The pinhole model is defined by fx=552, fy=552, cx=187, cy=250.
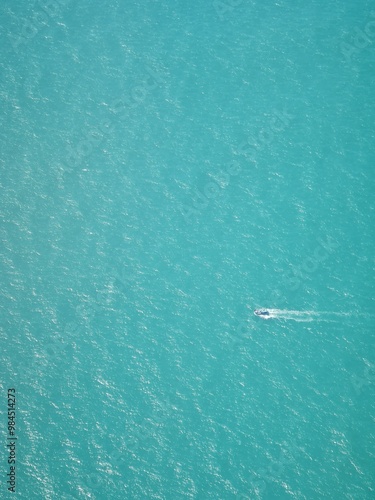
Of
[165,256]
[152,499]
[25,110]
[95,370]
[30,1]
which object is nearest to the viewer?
[152,499]

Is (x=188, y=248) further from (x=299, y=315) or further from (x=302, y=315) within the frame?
(x=302, y=315)

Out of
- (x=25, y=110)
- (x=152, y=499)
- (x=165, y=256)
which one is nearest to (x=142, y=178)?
(x=165, y=256)

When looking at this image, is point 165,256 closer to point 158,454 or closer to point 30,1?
point 158,454

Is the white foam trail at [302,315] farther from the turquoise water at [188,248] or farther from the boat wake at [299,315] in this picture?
the turquoise water at [188,248]

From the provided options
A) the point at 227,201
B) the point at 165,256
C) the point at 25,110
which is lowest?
the point at 165,256

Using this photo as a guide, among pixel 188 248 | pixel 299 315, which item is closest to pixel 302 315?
pixel 299 315

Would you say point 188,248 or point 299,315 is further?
point 188,248
